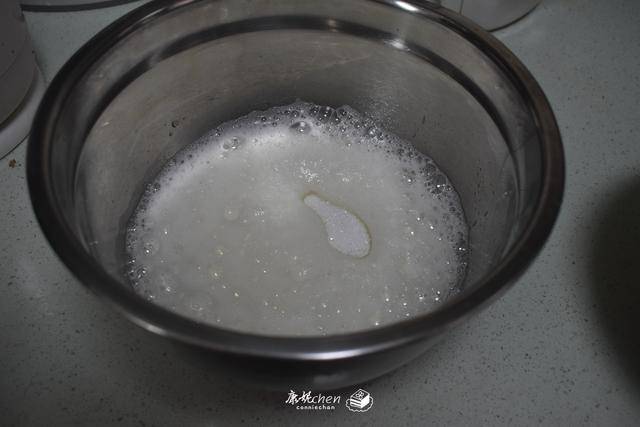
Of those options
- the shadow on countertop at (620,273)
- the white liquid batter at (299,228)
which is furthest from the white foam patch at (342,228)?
the shadow on countertop at (620,273)

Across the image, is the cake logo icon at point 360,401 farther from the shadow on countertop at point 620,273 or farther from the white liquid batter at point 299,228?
the shadow on countertop at point 620,273

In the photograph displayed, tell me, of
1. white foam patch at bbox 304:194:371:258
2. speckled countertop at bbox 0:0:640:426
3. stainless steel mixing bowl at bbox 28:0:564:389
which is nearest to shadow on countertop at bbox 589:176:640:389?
speckled countertop at bbox 0:0:640:426

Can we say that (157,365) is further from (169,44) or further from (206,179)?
(169,44)

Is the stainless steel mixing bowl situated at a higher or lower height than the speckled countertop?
higher

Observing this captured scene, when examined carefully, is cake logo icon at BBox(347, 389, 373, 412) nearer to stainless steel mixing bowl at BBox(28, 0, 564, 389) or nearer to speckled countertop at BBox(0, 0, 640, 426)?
speckled countertop at BBox(0, 0, 640, 426)

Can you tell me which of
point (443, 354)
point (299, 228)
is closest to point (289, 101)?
point (299, 228)
